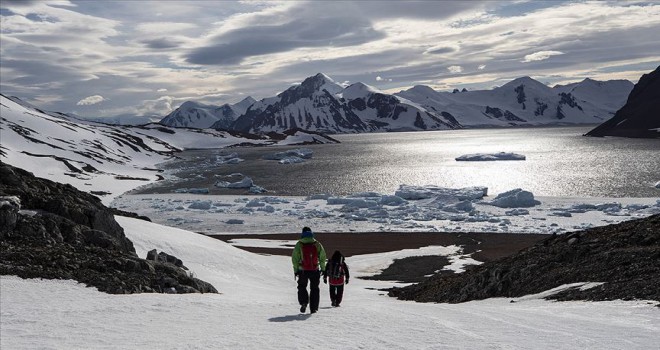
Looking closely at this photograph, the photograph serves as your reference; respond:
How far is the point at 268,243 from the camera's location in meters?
48.8

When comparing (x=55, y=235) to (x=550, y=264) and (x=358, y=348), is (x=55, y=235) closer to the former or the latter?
(x=358, y=348)

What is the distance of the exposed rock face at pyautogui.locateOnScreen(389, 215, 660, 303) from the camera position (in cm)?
1527

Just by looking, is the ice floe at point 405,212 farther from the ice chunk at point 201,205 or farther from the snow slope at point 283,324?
the snow slope at point 283,324

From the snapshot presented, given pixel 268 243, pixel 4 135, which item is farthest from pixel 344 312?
pixel 4 135

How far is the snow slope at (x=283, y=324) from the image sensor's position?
9.84 m

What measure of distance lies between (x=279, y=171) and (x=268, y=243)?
8340cm

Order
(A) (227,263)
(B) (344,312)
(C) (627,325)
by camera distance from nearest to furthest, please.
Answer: (C) (627,325), (B) (344,312), (A) (227,263)

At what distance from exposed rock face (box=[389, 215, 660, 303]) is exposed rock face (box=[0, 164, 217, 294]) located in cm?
1085

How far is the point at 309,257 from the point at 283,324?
8.11 ft

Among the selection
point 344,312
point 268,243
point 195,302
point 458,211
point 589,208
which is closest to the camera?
point 344,312

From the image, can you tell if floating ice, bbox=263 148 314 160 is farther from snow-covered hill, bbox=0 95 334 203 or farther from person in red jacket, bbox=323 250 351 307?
person in red jacket, bbox=323 250 351 307

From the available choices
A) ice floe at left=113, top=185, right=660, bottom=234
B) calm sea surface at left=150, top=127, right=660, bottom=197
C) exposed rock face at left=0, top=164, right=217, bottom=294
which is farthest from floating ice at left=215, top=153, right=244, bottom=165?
exposed rock face at left=0, top=164, right=217, bottom=294

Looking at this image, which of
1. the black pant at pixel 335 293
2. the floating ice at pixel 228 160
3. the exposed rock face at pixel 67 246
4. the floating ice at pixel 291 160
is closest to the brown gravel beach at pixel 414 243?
the exposed rock face at pixel 67 246

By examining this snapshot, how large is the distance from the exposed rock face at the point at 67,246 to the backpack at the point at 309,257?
19.7ft
